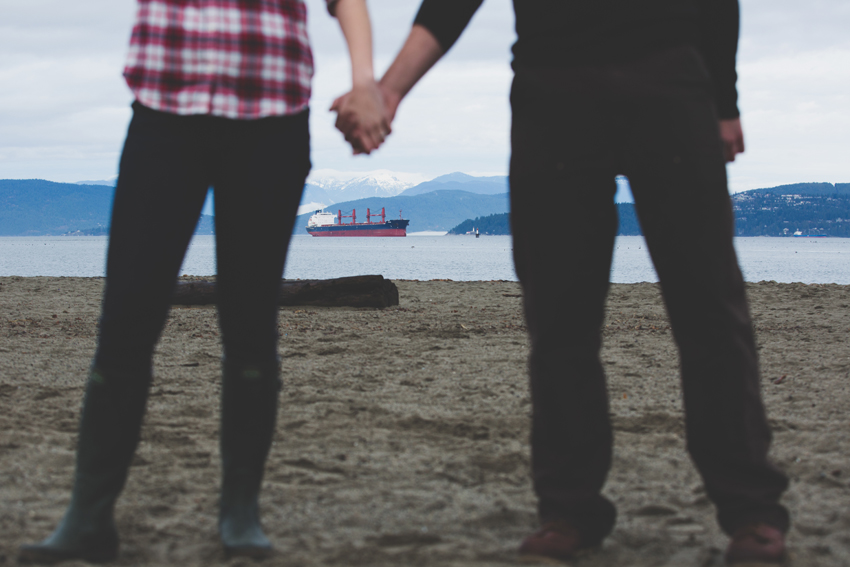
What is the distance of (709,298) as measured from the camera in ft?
5.04

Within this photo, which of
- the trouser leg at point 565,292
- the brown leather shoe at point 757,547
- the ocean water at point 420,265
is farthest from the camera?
the ocean water at point 420,265

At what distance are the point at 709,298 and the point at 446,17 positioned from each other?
0.97 metres

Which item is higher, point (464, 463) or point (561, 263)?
point (561, 263)

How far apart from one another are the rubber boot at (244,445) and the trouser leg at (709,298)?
3.18 ft

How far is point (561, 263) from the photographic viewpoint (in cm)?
162

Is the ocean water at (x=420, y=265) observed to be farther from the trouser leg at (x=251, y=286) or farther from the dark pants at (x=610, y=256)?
the trouser leg at (x=251, y=286)

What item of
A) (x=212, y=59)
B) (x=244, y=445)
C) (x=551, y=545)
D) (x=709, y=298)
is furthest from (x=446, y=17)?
(x=551, y=545)

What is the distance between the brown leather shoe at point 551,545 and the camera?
5.28 ft

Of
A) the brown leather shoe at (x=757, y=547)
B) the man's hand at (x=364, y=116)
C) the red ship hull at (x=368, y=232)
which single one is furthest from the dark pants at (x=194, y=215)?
the red ship hull at (x=368, y=232)

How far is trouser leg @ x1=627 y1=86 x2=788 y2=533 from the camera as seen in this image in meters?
1.54

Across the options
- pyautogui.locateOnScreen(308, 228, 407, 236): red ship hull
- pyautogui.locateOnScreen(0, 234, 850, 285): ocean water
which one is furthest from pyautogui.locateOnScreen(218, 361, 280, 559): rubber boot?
pyautogui.locateOnScreen(308, 228, 407, 236): red ship hull

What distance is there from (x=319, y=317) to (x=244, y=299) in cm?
585

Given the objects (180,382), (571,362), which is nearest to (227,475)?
(571,362)

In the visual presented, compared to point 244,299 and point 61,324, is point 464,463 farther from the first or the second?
point 61,324
